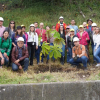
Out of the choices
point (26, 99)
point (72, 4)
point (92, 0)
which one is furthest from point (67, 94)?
point (92, 0)

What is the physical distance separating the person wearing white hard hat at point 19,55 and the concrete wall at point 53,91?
6.96 feet

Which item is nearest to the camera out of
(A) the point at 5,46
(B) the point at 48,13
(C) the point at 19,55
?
(C) the point at 19,55

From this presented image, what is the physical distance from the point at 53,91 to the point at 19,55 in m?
2.67

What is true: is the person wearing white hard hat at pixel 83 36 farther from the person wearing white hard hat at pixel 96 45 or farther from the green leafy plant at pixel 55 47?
the green leafy plant at pixel 55 47

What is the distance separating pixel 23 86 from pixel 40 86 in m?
0.46

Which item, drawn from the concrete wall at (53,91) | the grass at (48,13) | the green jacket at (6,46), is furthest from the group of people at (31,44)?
the grass at (48,13)

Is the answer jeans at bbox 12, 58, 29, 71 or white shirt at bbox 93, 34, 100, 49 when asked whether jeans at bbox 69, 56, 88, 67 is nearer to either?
white shirt at bbox 93, 34, 100, 49

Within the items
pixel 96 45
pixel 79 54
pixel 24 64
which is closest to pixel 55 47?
pixel 79 54

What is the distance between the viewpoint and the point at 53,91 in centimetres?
508

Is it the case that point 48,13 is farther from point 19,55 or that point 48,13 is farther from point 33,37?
point 19,55

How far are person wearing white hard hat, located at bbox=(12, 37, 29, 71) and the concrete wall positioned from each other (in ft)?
6.96

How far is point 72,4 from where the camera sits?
52.3ft

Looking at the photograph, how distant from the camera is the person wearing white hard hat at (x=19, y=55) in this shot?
7.09 meters

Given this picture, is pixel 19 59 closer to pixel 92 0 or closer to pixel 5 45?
pixel 5 45
